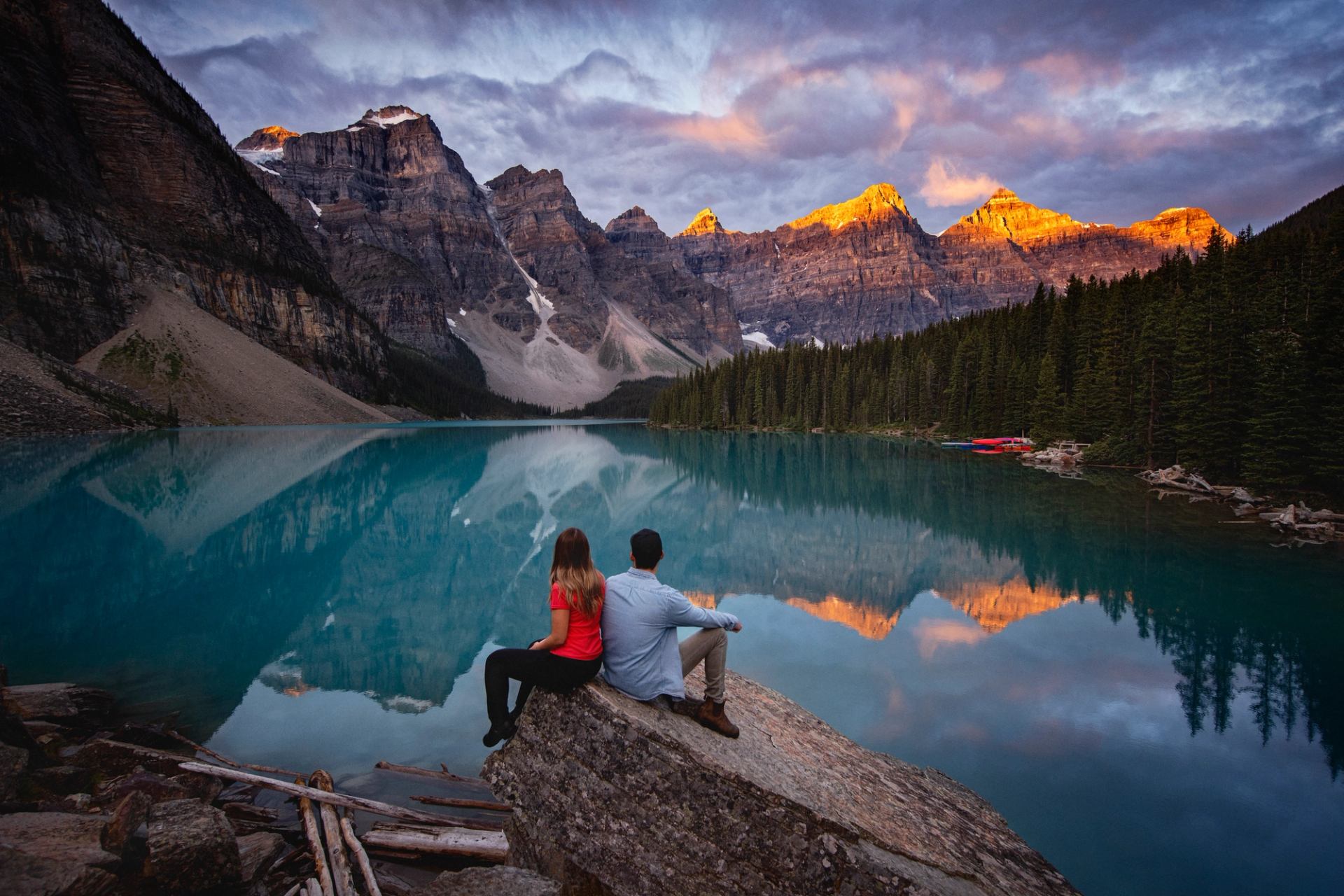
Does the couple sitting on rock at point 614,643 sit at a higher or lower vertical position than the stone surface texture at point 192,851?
higher

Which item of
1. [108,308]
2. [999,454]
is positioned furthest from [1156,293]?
[108,308]

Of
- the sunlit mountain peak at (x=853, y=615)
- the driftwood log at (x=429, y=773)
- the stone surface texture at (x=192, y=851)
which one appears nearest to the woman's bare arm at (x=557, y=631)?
the stone surface texture at (x=192, y=851)

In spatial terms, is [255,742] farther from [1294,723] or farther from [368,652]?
[1294,723]

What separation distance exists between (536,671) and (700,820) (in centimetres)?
165

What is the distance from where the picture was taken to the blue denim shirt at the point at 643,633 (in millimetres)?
5051

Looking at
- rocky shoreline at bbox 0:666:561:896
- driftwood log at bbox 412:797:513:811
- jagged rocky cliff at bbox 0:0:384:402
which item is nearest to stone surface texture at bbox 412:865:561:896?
rocky shoreline at bbox 0:666:561:896

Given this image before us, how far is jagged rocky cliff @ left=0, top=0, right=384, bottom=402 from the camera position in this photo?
75.6 metres

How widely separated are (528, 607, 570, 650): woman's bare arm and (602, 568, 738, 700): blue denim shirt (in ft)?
1.26

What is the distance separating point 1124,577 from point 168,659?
21375 millimetres

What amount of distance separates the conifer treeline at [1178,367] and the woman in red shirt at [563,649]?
1200 inches

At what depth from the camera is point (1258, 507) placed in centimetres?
2462

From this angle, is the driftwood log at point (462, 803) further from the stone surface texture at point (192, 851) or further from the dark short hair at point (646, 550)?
the dark short hair at point (646, 550)

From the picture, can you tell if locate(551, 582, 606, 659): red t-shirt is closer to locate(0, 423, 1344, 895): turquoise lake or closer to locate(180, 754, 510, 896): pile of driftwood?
locate(180, 754, 510, 896): pile of driftwood

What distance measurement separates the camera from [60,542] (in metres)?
18.7
